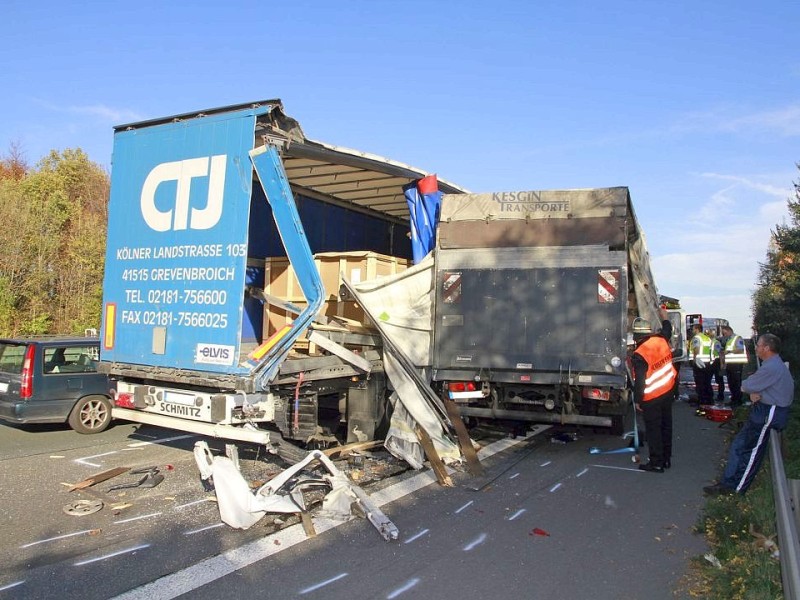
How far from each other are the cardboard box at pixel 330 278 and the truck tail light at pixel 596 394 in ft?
9.05

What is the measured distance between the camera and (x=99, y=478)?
20.5ft

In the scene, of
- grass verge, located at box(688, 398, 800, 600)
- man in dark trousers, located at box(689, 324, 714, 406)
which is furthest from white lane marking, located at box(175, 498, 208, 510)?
man in dark trousers, located at box(689, 324, 714, 406)

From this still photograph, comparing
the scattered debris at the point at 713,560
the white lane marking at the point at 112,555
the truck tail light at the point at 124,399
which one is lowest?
the white lane marking at the point at 112,555

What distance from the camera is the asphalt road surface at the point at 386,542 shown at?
3941mm

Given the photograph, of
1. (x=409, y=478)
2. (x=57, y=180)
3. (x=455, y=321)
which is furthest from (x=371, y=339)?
(x=57, y=180)

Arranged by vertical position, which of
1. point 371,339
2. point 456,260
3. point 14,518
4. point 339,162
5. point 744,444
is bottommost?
point 14,518

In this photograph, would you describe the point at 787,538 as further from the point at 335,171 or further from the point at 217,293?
the point at 335,171

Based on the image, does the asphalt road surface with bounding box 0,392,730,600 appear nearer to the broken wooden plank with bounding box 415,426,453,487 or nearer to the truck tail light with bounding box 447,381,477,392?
the broken wooden plank with bounding box 415,426,453,487

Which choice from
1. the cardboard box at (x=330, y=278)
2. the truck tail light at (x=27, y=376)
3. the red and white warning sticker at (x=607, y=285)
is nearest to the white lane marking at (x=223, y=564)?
the cardboard box at (x=330, y=278)

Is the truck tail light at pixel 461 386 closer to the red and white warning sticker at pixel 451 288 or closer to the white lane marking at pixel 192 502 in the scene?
the red and white warning sticker at pixel 451 288

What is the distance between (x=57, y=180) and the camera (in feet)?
88.5

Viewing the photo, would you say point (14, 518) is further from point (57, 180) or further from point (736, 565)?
point (57, 180)

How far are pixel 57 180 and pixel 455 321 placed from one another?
25222mm

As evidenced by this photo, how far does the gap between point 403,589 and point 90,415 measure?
7203 mm
